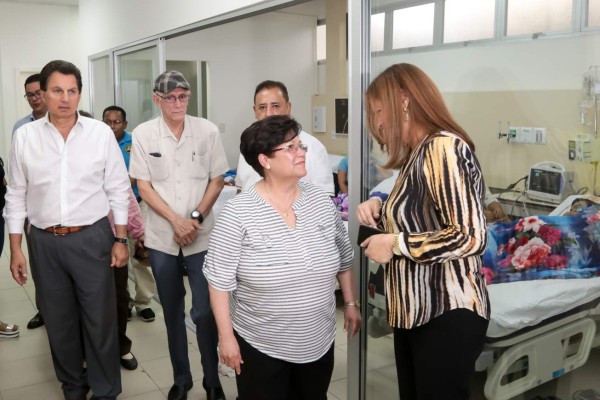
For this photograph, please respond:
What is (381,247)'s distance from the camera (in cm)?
160

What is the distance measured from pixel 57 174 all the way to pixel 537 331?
2057 millimetres

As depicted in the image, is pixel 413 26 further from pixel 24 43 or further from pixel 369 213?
pixel 24 43

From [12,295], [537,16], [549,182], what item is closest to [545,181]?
[549,182]

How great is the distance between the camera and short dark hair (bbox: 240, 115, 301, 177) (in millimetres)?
1839

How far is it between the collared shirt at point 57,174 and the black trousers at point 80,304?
0.09 meters

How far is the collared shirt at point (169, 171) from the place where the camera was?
2789 mm

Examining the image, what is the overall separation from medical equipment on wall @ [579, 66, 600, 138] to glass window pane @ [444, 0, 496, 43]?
0.39 metres

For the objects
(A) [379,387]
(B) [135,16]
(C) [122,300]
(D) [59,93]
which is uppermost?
(B) [135,16]

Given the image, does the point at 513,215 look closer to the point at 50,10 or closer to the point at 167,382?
the point at 167,382

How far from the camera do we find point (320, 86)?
788 centimetres

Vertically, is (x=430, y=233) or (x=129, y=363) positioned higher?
(x=430, y=233)

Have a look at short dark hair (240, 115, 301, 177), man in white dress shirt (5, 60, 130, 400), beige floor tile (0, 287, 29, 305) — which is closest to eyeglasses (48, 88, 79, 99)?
man in white dress shirt (5, 60, 130, 400)

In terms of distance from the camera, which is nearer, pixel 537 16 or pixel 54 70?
pixel 537 16

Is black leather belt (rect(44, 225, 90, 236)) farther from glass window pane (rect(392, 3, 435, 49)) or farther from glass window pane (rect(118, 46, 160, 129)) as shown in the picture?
glass window pane (rect(118, 46, 160, 129))
